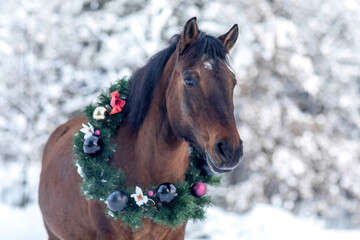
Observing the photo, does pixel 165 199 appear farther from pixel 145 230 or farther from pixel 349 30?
pixel 349 30

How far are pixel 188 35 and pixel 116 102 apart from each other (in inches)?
31.0

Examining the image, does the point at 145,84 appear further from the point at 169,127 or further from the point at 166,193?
the point at 166,193

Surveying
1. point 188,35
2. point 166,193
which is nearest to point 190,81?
point 188,35

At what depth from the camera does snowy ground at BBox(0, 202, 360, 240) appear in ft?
19.4

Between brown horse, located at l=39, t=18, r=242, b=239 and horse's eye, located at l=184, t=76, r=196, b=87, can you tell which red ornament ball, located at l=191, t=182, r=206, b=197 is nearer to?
brown horse, located at l=39, t=18, r=242, b=239

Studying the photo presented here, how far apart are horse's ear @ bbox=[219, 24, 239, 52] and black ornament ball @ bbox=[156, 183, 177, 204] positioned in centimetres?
91

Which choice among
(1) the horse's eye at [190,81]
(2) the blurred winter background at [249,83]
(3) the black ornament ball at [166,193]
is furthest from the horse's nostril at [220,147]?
(2) the blurred winter background at [249,83]

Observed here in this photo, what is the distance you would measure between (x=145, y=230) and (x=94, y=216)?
0.37 m

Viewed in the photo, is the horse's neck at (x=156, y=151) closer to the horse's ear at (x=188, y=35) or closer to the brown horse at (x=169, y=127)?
the brown horse at (x=169, y=127)

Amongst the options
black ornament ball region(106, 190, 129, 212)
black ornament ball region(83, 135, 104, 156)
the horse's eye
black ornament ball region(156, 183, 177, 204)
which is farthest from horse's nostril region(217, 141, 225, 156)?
black ornament ball region(83, 135, 104, 156)

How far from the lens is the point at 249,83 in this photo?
6.85 meters

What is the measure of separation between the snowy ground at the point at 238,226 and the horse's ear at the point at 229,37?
4465mm

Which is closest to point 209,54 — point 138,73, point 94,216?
point 138,73

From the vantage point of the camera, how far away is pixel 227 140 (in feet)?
5.70
